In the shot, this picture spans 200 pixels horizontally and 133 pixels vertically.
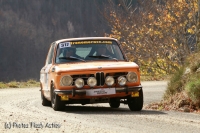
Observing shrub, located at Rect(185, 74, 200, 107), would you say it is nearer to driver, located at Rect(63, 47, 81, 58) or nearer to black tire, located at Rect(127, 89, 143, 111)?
black tire, located at Rect(127, 89, 143, 111)

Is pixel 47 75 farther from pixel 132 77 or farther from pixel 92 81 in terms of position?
pixel 132 77

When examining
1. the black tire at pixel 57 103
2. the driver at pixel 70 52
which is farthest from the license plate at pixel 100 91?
the driver at pixel 70 52

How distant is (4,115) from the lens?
13.8 meters

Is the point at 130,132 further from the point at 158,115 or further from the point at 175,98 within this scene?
the point at 175,98

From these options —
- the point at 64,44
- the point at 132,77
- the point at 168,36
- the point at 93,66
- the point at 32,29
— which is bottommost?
the point at 132,77

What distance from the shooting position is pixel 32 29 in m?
142

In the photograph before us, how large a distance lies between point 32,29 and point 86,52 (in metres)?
127

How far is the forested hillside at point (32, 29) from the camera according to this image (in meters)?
136

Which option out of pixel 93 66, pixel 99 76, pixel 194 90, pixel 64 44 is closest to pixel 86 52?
pixel 64 44

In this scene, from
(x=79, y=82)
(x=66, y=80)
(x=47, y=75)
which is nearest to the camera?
(x=79, y=82)

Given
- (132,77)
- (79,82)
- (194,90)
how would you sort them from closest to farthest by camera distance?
(79,82) → (132,77) → (194,90)

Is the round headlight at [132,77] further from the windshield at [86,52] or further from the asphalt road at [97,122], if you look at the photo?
the windshield at [86,52]

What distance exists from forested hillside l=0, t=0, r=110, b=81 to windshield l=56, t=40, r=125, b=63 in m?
116

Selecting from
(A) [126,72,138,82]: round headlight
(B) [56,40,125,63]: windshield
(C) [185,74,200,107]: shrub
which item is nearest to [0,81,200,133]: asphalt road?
(A) [126,72,138,82]: round headlight
